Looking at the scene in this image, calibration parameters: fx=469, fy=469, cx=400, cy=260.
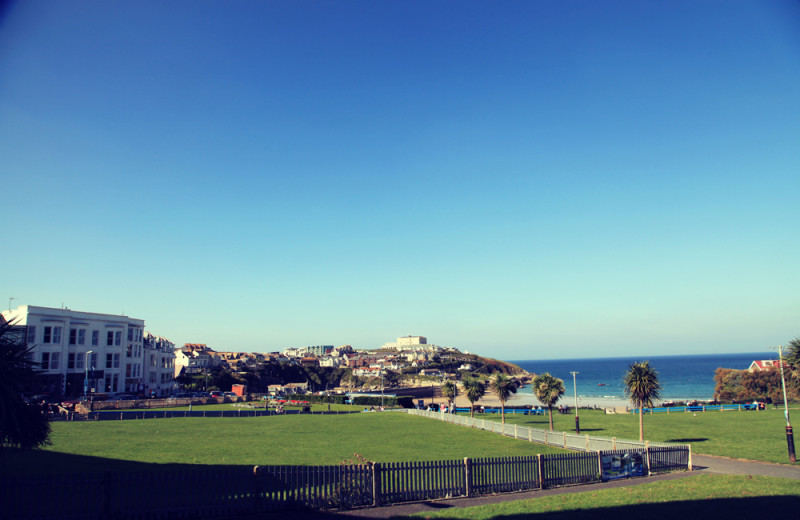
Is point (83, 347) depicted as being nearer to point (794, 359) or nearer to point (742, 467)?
point (742, 467)

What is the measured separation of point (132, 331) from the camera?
8288cm

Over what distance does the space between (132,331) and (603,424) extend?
76.6m

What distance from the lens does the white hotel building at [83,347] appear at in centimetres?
6372

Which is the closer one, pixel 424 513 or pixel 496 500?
pixel 424 513

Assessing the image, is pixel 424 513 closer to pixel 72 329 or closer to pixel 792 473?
pixel 792 473

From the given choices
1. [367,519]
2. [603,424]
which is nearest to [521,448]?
[367,519]

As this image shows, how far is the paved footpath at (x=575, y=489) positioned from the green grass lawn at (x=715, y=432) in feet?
8.18

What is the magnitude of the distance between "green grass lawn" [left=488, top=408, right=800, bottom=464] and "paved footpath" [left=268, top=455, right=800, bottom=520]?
2.49 meters

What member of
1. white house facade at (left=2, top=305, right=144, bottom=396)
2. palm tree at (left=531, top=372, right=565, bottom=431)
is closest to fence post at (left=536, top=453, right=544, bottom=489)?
palm tree at (left=531, top=372, right=565, bottom=431)

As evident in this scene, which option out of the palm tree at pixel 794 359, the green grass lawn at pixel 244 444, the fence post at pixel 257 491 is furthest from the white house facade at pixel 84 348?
the palm tree at pixel 794 359

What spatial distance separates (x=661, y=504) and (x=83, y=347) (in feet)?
259

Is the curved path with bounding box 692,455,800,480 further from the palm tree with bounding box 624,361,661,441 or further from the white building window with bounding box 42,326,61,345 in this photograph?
the white building window with bounding box 42,326,61,345

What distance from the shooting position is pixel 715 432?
40.5 metres

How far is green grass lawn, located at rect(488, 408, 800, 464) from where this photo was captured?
3034 cm
